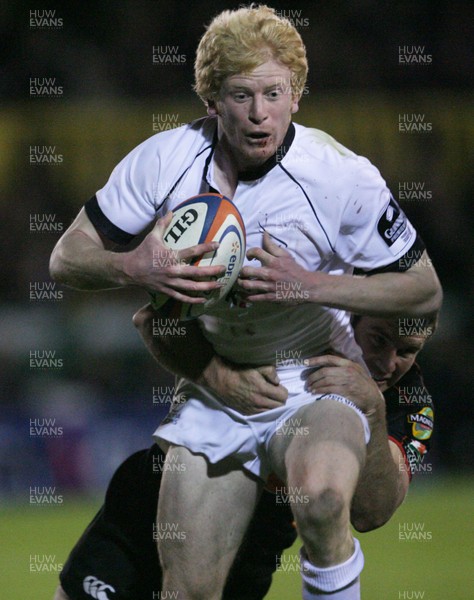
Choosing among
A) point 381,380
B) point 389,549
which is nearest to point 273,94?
point 381,380

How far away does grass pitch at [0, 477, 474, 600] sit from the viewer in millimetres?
5441

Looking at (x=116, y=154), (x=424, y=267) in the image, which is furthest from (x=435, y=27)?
(x=424, y=267)

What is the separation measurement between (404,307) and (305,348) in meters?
0.41

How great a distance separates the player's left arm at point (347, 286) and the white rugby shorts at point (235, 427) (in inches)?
13.8

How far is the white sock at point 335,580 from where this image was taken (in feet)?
10.3

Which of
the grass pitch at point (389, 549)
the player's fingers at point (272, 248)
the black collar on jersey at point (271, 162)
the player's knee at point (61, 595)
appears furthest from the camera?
the grass pitch at point (389, 549)

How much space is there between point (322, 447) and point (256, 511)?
86 cm

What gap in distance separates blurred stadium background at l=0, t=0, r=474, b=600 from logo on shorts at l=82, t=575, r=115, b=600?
304 cm

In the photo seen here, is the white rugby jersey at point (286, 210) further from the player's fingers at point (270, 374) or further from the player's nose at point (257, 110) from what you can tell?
the player's nose at point (257, 110)

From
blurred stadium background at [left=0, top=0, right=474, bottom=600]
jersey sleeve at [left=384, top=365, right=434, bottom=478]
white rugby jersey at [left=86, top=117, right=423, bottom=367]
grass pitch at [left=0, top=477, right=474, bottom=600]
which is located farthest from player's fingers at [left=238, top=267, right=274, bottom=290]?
blurred stadium background at [left=0, top=0, right=474, bottom=600]

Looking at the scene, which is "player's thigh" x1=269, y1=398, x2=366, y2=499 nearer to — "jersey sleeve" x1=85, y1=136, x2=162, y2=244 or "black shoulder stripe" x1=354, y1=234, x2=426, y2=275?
"black shoulder stripe" x1=354, y1=234, x2=426, y2=275

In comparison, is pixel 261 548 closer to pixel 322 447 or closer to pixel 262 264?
pixel 322 447

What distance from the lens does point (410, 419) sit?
171 inches

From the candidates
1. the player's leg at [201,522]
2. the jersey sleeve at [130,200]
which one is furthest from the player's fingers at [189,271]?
the player's leg at [201,522]
